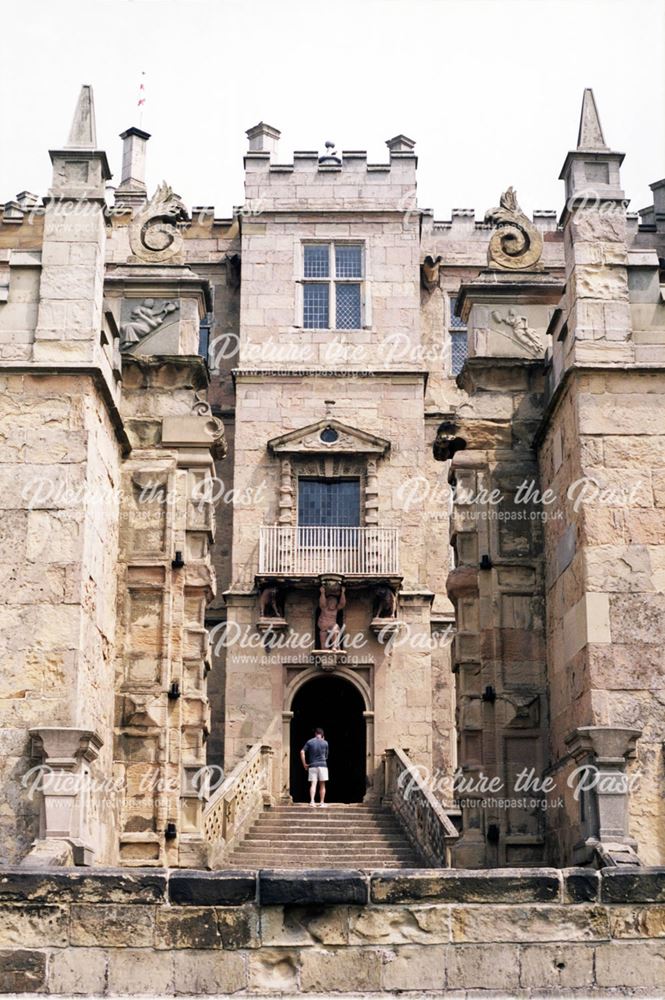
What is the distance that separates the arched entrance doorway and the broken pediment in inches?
173

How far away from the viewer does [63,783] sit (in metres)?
12.1

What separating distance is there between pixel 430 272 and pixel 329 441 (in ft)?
15.3

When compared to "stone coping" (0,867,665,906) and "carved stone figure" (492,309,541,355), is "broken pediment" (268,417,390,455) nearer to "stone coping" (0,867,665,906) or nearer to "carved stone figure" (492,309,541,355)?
"carved stone figure" (492,309,541,355)

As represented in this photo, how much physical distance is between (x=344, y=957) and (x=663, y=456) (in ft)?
20.9

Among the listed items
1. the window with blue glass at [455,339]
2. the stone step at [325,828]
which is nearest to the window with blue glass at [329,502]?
the window with blue glass at [455,339]

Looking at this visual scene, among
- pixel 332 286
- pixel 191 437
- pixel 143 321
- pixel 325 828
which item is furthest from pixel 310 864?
pixel 332 286

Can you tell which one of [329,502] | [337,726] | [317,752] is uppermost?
[329,502]

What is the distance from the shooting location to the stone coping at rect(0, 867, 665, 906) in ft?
29.0

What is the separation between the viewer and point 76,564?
12.8 m

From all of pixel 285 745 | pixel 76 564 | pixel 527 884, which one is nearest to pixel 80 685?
pixel 76 564

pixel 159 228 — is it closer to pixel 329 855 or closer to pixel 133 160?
pixel 329 855

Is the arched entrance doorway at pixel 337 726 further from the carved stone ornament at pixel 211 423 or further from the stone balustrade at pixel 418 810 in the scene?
the carved stone ornament at pixel 211 423

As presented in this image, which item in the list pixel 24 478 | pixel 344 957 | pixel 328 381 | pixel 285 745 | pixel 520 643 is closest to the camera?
pixel 344 957

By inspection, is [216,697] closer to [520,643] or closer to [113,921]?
[520,643]
